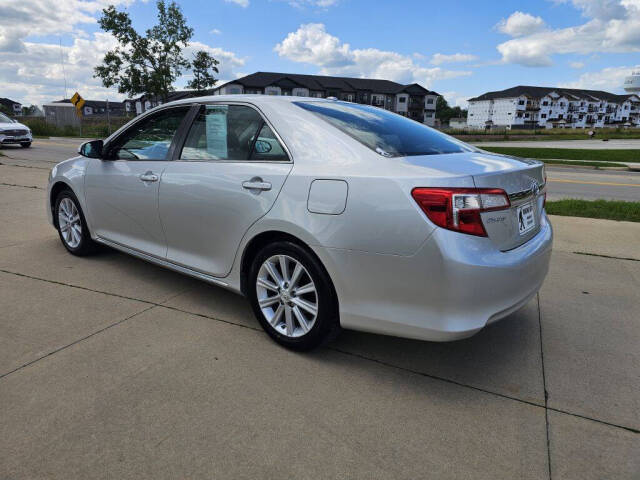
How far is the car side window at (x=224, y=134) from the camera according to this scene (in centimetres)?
316

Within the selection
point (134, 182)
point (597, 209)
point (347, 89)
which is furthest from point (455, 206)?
point (347, 89)

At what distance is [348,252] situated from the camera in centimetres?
254

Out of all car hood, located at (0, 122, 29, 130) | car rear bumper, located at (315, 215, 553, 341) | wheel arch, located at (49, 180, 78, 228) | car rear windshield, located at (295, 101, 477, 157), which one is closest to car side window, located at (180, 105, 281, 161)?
car rear windshield, located at (295, 101, 477, 157)

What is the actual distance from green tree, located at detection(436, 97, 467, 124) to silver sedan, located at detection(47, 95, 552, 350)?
→ 14465 cm

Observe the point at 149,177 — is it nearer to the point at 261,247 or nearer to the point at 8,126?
the point at 261,247

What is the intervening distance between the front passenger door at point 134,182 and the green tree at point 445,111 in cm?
14429

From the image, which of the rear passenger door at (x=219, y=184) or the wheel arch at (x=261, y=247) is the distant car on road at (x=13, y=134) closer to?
the rear passenger door at (x=219, y=184)

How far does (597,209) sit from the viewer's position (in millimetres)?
7762

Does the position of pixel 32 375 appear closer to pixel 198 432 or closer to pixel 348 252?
pixel 198 432

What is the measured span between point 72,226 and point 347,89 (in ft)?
259

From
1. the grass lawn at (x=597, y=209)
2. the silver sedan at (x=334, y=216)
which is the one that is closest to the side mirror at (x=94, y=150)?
the silver sedan at (x=334, y=216)

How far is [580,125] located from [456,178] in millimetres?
144479

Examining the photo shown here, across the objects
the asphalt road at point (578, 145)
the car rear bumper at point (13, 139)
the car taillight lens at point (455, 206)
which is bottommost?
the car taillight lens at point (455, 206)

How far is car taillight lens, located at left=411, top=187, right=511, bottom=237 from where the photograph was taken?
2.30 metres
